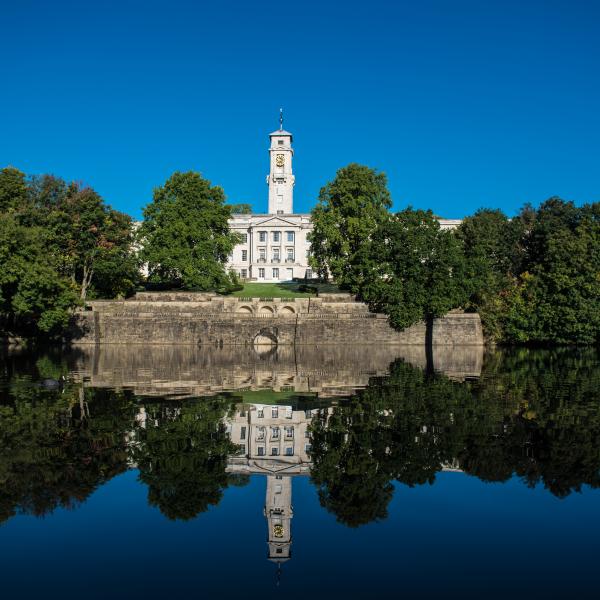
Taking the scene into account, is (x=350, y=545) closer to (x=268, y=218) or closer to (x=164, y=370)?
(x=164, y=370)

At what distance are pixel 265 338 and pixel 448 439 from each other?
140 feet

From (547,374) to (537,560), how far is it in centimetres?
2468

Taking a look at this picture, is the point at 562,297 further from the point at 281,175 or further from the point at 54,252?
the point at 281,175

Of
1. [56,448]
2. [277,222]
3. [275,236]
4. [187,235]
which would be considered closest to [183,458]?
[56,448]

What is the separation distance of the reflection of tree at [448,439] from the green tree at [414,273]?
30.7 meters

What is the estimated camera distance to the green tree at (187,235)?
2456 inches

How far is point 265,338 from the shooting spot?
190 feet

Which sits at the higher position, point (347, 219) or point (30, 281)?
point (347, 219)

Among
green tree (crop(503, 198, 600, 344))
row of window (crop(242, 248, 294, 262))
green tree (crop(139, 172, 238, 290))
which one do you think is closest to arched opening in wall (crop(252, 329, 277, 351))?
green tree (crop(139, 172, 238, 290))

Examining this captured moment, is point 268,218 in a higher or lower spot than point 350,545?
higher

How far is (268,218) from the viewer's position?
108875mm

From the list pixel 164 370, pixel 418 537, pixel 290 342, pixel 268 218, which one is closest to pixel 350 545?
pixel 418 537

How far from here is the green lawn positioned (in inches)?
2813

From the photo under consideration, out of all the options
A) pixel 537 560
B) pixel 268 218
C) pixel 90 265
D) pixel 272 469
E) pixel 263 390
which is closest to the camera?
pixel 537 560
